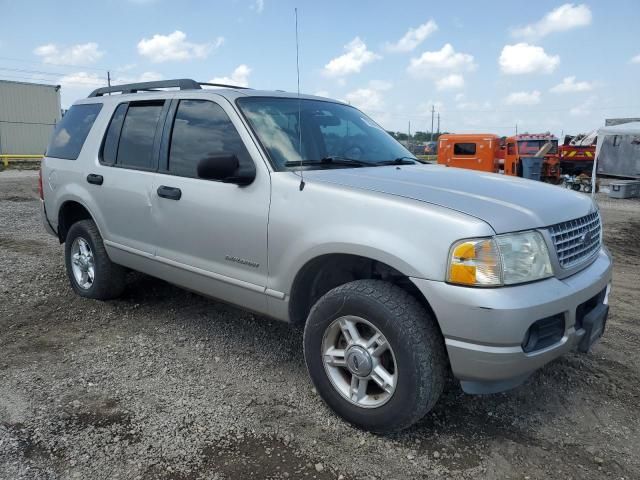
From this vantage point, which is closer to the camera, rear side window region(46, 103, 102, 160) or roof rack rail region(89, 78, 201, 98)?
roof rack rail region(89, 78, 201, 98)

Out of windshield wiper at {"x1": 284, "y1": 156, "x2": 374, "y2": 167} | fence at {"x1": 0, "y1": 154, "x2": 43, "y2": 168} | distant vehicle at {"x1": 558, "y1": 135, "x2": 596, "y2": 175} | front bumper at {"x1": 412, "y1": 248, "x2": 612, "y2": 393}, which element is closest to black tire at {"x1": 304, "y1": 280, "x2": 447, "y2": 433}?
front bumper at {"x1": 412, "y1": 248, "x2": 612, "y2": 393}

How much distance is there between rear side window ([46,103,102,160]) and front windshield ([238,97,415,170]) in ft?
6.55

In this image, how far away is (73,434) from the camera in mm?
2795

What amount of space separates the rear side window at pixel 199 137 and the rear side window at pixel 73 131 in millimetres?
1356

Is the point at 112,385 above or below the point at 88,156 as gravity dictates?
below

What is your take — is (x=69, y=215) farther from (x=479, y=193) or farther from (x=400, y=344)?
(x=479, y=193)

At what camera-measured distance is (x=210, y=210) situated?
11.2ft

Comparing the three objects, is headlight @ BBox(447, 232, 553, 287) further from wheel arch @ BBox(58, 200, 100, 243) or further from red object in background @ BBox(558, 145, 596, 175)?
red object in background @ BBox(558, 145, 596, 175)

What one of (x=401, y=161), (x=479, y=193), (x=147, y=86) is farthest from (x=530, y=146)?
(x=479, y=193)

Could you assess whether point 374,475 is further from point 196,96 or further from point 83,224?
point 83,224

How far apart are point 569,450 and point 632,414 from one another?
2.12ft

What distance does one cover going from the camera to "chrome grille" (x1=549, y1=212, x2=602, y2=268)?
2641mm

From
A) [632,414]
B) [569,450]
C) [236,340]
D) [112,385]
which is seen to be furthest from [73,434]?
[632,414]

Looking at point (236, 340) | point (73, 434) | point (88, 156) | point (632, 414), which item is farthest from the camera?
point (88, 156)
